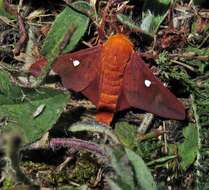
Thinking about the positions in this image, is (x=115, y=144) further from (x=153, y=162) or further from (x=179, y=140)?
(x=179, y=140)

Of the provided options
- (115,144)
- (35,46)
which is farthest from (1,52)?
(115,144)

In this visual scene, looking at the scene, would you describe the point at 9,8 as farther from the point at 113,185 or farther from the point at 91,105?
Result: the point at 113,185

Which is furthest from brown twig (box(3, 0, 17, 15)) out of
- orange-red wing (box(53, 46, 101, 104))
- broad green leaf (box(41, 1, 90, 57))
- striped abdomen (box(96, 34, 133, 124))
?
striped abdomen (box(96, 34, 133, 124))

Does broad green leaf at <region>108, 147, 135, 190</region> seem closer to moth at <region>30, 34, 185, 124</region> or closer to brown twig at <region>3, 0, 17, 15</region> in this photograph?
moth at <region>30, 34, 185, 124</region>

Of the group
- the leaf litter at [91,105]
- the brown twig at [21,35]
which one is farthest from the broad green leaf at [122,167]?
the brown twig at [21,35]

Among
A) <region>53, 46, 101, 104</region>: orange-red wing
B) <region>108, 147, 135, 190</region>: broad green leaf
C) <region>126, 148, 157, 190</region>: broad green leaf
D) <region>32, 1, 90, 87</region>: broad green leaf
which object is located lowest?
<region>126, 148, 157, 190</region>: broad green leaf

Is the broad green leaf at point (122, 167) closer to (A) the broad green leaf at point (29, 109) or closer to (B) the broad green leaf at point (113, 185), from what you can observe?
(B) the broad green leaf at point (113, 185)
